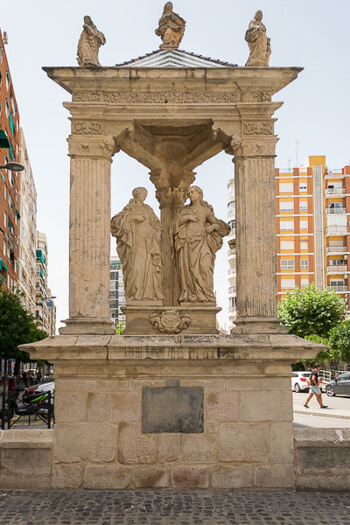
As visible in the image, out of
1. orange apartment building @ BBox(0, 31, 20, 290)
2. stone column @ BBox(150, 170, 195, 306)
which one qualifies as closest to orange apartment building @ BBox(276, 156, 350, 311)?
orange apartment building @ BBox(0, 31, 20, 290)

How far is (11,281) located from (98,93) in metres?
45.8

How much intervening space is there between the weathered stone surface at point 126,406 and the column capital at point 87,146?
112 inches

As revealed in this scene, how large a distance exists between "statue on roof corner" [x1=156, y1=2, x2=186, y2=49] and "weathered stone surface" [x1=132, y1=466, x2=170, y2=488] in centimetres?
564

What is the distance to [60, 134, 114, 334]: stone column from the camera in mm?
6871

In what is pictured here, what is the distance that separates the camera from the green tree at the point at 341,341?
3967 cm

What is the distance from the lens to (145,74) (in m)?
7.14

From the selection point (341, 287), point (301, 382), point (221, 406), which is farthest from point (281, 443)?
point (341, 287)

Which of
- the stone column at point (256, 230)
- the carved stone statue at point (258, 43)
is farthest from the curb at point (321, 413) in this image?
the carved stone statue at point (258, 43)

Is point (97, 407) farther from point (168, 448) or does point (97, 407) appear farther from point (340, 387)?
point (340, 387)

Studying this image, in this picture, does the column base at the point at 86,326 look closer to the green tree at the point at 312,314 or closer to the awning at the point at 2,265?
the awning at the point at 2,265

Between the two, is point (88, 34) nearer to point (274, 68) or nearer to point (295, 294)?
point (274, 68)

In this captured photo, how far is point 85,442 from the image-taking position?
6.39m

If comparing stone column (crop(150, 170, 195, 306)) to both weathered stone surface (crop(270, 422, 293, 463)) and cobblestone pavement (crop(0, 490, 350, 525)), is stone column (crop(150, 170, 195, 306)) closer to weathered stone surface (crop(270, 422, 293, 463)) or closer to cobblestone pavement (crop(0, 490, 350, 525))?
weathered stone surface (crop(270, 422, 293, 463))

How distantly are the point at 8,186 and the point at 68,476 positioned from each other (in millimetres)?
43571
